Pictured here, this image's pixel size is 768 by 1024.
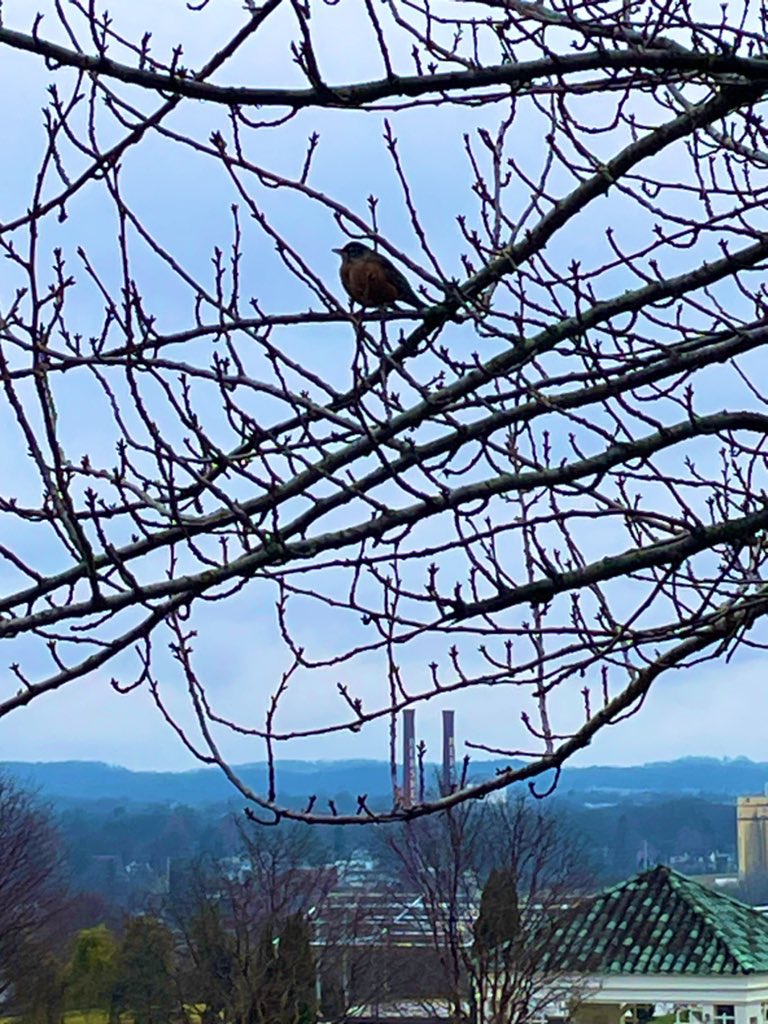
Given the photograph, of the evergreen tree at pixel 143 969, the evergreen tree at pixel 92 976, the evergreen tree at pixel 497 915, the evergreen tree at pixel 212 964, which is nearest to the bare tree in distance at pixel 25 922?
the evergreen tree at pixel 92 976

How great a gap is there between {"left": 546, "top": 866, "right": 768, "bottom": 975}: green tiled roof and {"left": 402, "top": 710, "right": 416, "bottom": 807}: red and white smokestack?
14.5m

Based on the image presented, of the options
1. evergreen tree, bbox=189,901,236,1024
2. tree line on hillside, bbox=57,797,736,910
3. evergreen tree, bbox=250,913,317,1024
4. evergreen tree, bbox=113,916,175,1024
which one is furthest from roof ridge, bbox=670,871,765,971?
tree line on hillside, bbox=57,797,736,910

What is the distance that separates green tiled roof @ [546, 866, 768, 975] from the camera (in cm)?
1914

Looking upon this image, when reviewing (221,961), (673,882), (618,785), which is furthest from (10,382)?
(618,785)

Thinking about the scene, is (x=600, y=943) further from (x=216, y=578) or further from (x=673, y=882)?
(x=216, y=578)

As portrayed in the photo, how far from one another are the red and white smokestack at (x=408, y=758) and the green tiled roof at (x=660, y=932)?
47.7ft

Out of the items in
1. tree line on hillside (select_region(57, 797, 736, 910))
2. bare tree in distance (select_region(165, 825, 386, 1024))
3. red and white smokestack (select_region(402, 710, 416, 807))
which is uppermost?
tree line on hillside (select_region(57, 797, 736, 910))

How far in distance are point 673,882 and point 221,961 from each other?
19.8 feet

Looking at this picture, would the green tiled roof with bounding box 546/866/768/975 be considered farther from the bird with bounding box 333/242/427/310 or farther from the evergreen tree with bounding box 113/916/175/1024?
the bird with bounding box 333/242/427/310

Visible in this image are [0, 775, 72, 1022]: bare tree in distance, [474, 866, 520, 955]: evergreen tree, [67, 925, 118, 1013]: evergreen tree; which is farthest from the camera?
[67, 925, 118, 1013]: evergreen tree

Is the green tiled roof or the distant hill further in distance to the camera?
the distant hill

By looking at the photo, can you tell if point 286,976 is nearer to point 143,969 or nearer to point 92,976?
point 143,969

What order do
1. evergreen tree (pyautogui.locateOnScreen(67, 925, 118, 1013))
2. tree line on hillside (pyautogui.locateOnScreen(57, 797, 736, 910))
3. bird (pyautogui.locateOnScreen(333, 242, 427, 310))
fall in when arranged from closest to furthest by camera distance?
bird (pyautogui.locateOnScreen(333, 242, 427, 310))
evergreen tree (pyautogui.locateOnScreen(67, 925, 118, 1013))
tree line on hillside (pyautogui.locateOnScreen(57, 797, 736, 910))

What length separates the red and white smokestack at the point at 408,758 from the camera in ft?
14.3
